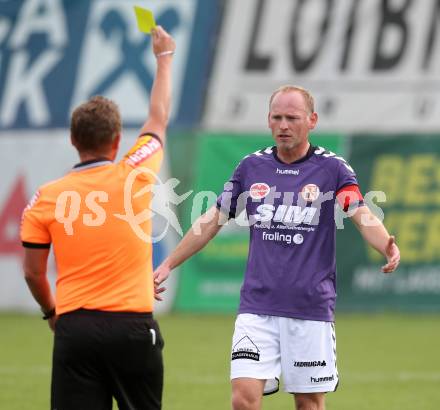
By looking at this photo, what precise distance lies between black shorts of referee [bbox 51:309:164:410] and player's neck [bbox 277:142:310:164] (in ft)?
5.74

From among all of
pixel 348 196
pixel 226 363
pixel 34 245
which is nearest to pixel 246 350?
pixel 348 196

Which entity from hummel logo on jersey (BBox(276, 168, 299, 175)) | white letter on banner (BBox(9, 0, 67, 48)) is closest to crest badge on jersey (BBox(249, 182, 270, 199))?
hummel logo on jersey (BBox(276, 168, 299, 175))

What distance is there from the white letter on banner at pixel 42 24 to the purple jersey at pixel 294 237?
13.4m

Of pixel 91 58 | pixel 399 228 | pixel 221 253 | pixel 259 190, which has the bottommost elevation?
pixel 221 253

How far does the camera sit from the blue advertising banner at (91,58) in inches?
739

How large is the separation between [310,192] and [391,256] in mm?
637

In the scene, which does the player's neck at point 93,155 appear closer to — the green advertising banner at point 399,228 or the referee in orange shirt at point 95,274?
the referee in orange shirt at point 95,274

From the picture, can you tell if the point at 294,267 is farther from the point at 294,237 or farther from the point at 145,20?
the point at 145,20

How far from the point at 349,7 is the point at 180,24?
2.80m

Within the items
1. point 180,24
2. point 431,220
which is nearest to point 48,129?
point 180,24

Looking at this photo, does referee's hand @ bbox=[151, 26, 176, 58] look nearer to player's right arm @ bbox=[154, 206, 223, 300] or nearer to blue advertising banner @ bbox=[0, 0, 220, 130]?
player's right arm @ bbox=[154, 206, 223, 300]

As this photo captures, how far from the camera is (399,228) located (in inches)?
647

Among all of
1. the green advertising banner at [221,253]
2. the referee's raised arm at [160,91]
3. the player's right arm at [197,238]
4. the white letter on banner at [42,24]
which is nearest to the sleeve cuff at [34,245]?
the referee's raised arm at [160,91]

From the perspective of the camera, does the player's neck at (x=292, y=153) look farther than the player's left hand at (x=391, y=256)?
Yes
